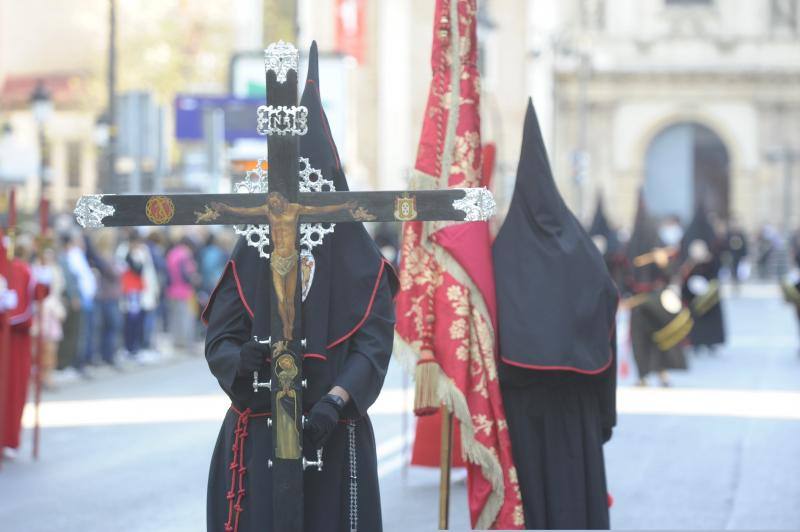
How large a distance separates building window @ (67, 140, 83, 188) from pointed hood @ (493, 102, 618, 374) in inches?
2310

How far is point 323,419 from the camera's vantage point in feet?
15.9

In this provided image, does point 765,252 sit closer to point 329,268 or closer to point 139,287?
point 139,287

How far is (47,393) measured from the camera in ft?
55.2

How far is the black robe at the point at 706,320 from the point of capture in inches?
864

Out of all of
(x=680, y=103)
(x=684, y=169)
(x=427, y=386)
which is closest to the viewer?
(x=427, y=386)

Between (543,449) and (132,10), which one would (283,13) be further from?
(543,449)

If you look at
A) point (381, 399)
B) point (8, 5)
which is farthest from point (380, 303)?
point (8, 5)

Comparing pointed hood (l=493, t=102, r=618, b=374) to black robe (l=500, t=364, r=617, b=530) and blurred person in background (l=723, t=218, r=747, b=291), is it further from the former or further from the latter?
blurred person in background (l=723, t=218, r=747, b=291)

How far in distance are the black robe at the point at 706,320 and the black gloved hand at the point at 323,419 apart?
1754cm

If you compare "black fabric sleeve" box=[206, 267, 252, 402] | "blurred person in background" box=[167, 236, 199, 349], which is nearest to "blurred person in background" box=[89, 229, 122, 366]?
"blurred person in background" box=[167, 236, 199, 349]

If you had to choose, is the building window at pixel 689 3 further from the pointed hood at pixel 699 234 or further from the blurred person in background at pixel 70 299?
the blurred person in background at pixel 70 299

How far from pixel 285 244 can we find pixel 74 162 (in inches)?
2414

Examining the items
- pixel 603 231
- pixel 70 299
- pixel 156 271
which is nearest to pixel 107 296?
pixel 70 299

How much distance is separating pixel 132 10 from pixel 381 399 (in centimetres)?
3593
